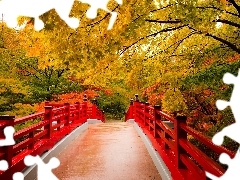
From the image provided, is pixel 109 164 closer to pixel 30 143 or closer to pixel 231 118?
pixel 30 143

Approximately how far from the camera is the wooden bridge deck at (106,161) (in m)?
7.30

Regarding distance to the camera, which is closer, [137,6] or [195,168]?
[195,168]

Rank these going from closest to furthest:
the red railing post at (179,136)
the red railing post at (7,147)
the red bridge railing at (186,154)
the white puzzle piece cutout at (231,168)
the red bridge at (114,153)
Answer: the white puzzle piece cutout at (231,168) < the red bridge railing at (186,154) < the red bridge at (114,153) < the red railing post at (7,147) < the red railing post at (179,136)

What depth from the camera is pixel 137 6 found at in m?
6.71

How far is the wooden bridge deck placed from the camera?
7.30m

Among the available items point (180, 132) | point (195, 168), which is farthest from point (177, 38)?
point (195, 168)

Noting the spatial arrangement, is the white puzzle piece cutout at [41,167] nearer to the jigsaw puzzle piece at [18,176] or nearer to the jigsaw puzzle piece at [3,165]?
the jigsaw puzzle piece at [18,176]

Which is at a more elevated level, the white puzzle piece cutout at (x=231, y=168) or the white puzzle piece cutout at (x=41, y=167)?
the white puzzle piece cutout at (x=231, y=168)

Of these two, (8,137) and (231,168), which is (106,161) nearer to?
(8,137)

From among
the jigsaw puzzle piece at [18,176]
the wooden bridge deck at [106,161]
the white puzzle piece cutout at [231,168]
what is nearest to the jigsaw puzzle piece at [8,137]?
the jigsaw puzzle piece at [18,176]

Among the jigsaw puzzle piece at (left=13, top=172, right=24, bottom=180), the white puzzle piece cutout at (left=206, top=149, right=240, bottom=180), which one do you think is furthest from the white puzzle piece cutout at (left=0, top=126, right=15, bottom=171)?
the white puzzle piece cutout at (left=206, top=149, right=240, bottom=180)

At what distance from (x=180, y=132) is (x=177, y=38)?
7113 millimetres

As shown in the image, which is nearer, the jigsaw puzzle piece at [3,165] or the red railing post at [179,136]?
the jigsaw puzzle piece at [3,165]

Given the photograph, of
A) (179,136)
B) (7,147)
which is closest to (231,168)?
(179,136)
